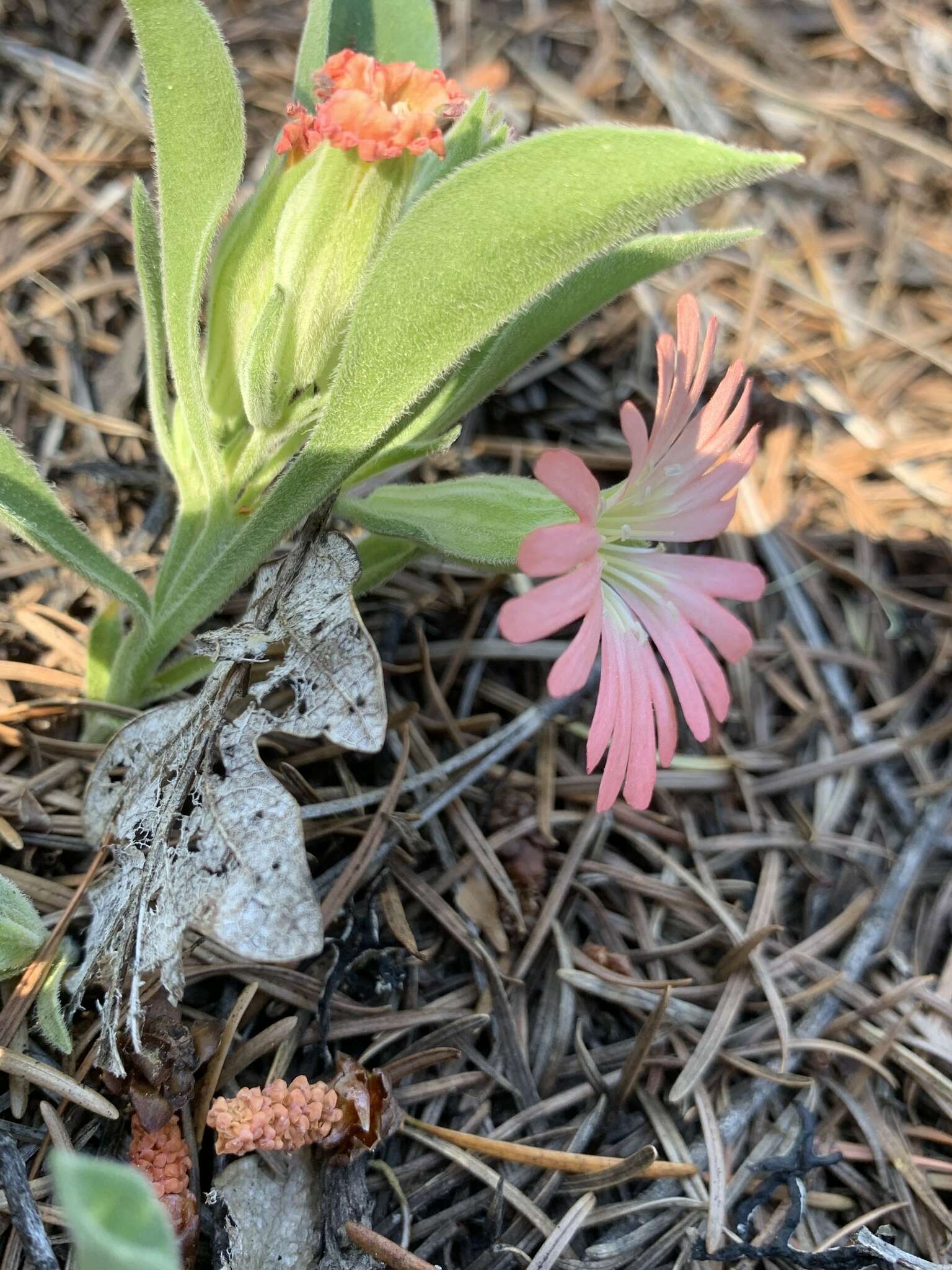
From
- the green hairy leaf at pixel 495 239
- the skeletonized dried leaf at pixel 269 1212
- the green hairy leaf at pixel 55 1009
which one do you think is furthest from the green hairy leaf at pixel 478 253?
the skeletonized dried leaf at pixel 269 1212

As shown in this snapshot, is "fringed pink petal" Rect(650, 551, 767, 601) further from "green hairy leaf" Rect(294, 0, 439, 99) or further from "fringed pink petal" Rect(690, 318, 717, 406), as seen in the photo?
"green hairy leaf" Rect(294, 0, 439, 99)

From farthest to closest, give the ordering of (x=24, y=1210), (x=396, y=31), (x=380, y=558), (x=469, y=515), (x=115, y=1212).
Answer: (x=396, y=31), (x=380, y=558), (x=469, y=515), (x=24, y=1210), (x=115, y=1212)

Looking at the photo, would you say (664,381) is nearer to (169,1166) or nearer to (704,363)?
(704,363)

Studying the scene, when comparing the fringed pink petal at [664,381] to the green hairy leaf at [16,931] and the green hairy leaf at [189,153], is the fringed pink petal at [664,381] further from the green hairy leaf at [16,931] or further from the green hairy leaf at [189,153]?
the green hairy leaf at [16,931]

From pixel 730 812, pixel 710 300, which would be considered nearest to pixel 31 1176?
pixel 730 812

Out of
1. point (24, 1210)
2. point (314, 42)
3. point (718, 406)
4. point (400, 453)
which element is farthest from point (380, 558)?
point (24, 1210)

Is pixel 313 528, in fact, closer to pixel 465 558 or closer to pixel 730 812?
pixel 465 558
